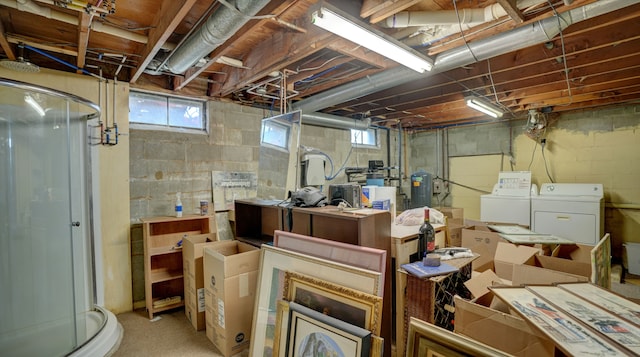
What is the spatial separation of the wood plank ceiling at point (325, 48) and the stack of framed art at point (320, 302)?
146 cm

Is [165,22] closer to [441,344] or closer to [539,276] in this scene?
[441,344]

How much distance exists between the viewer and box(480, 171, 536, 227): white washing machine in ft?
14.1

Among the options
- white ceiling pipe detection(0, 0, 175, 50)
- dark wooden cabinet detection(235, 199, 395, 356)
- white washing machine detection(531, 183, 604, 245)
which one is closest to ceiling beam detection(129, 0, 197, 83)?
white ceiling pipe detection(0, 0, 175, 50)

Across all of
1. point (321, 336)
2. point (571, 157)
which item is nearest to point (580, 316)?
point (321, 336)

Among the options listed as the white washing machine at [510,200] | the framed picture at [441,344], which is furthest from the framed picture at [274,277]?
the white washing machine at [510,200]

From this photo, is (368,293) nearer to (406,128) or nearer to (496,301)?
(496,301)

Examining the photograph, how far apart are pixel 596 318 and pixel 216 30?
245 centimetres

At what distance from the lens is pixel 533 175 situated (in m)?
4.75

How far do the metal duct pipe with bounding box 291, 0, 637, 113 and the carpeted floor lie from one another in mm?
2632

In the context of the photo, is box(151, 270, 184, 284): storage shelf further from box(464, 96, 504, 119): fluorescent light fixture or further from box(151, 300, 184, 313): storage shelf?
box(464, 96, 504, 119): fluorescent light fixture

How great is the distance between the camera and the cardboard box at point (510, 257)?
2422mm

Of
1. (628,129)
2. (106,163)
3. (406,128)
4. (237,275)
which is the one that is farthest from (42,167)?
(628,129)

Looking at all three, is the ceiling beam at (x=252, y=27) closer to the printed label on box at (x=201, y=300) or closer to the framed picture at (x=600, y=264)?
the printed label on box at (x=201, y=300)

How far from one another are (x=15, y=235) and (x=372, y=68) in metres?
3.06
